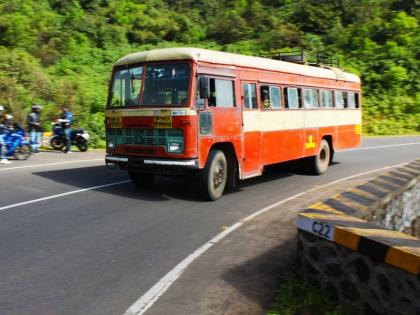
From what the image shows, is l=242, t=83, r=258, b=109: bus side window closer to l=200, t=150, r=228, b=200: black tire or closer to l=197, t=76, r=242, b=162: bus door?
l=197, t=76, r=242, b=162: bus door

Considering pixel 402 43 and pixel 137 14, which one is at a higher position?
pixel 137 14

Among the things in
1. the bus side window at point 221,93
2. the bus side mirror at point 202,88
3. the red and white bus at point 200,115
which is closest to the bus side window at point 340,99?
the red and white bus at point 200,115

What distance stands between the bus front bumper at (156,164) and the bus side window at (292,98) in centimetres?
420

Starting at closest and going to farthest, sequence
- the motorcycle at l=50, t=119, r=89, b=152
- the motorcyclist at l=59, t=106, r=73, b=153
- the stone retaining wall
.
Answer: the stone retaining wall, the motorcyclist at l=59, t=106, r=73, b=153, the motorcycle at l=50, t=119, r=89, b=152

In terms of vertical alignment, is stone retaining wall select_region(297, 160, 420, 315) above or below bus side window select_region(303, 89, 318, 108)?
below

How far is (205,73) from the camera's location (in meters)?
9.40

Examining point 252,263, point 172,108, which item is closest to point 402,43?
point 172,108

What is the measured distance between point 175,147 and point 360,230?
516cm

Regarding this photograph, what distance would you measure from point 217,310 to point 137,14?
1925 inches

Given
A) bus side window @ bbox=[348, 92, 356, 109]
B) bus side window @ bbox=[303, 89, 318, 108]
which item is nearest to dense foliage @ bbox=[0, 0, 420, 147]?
bus side window @ bbox=[348, 92, 356, 109]

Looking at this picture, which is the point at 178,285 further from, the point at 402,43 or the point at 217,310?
the point at 402,43

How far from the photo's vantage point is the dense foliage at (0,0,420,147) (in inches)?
998

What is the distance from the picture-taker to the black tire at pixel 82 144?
19250 millimetres

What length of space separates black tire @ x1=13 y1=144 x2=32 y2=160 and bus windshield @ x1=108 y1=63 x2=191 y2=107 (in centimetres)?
752
